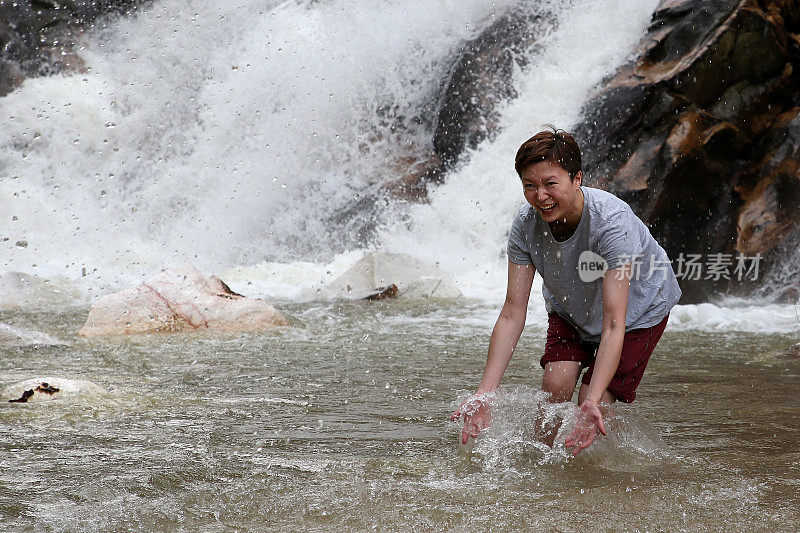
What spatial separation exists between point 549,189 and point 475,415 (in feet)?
2.75

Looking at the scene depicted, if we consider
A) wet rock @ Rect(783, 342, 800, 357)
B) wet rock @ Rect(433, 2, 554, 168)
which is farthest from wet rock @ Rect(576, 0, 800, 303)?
wet rock @ Rect(783, 342, 800, 357)

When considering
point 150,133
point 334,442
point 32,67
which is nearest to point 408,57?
point 150,133

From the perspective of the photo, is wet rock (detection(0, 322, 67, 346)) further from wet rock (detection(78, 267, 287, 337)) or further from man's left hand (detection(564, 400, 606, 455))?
man's left hand (detection(564, 400, 606, 455))

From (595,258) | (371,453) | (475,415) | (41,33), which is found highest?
(41,33)

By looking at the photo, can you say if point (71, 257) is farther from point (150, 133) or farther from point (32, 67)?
point (32, 67)

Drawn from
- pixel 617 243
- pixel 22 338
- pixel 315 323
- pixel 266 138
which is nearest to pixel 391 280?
pixel 315 323

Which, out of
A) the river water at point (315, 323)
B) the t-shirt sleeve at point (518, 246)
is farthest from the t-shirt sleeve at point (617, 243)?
the river water at point (315, 323)

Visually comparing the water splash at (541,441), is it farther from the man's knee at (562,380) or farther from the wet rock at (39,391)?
the wet rock at (39,391)

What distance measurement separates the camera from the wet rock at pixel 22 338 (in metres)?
6.02

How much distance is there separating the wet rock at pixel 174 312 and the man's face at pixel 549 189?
4.49 m

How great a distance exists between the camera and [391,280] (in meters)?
9.99

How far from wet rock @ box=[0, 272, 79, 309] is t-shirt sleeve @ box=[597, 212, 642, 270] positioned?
7.55 m

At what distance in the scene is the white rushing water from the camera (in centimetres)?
1215

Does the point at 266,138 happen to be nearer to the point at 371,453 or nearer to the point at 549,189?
the point at 371,453
